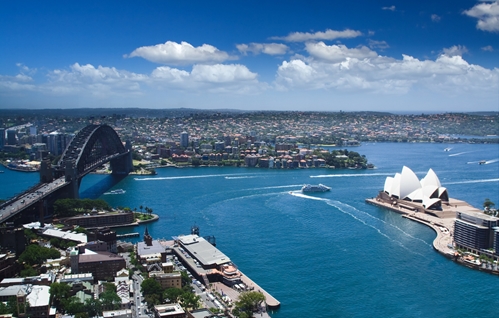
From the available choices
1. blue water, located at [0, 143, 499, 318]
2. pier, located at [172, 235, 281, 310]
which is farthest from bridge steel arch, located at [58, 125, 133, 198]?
pier, located at [172, 235, 281, 310]

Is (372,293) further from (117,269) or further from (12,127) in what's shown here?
(12,127)

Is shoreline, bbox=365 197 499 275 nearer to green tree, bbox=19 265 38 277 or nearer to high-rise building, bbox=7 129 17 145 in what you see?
green tree, bbox=19 265 38 277

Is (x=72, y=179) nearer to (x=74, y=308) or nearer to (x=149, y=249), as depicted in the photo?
(x=149, y=249)

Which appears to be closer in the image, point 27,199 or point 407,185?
point 27,199

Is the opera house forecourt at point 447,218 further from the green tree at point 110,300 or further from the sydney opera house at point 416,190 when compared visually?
the green tree at point 110,300

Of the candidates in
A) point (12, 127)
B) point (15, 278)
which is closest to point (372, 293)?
point (15, 278)

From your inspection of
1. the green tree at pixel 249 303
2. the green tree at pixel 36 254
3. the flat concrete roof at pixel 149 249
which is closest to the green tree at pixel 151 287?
the green tree at pixel 249 303

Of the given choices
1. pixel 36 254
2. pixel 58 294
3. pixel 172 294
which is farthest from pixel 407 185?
pixel 58 294

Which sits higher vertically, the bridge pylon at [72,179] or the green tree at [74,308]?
the bridge pylon at [72,179]
